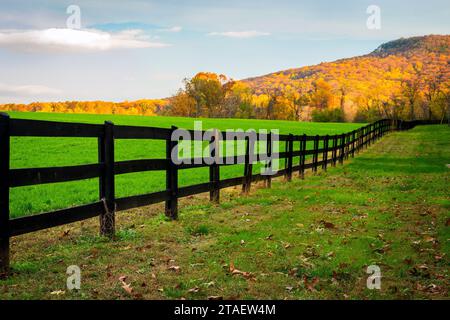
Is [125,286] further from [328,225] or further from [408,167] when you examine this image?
[408,167]

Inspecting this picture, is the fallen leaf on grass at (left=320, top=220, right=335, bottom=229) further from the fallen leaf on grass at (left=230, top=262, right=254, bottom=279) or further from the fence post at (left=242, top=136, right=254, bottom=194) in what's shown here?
the fence post at (left=242, top=136, right=254, bottom=194)

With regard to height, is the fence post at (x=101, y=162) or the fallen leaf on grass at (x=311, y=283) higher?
the fence post at (x=101, y=162)

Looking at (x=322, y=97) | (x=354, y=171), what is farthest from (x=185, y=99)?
(x=354, y=171)

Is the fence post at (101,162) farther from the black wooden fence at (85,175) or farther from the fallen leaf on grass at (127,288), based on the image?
the fallen leaf on grass at (127,288)

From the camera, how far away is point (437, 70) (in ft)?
648

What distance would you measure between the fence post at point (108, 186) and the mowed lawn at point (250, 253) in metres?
0.26

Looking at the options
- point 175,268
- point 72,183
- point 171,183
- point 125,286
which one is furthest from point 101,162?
point 72,183

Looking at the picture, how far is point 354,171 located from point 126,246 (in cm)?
1545

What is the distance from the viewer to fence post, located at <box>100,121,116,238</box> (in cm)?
759

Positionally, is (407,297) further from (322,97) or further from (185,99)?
(322,97)

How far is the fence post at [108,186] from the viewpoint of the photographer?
7.59m

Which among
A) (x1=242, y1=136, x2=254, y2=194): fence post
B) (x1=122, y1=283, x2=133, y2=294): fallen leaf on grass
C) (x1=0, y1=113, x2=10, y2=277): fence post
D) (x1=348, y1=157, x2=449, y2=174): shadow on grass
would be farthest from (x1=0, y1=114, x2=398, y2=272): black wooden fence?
(x1=348, y1=157, x2=449, y2=174): shadow on grass

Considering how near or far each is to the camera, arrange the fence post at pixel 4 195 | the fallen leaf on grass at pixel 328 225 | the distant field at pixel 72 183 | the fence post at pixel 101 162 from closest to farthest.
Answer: the fence post at pixel 4 195, the fence post at pixel 101 162, the fallen leaf on grass at pixel 328 225, the distant field at pixel 72 183

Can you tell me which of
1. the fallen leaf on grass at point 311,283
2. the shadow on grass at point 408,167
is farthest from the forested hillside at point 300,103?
the fallen leaf on grass at point 311,283
